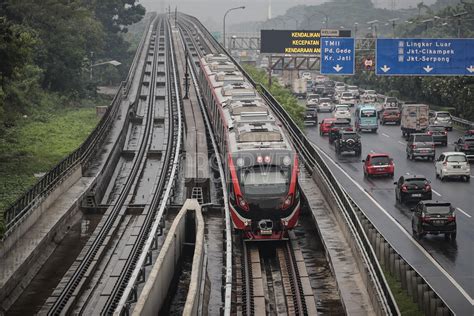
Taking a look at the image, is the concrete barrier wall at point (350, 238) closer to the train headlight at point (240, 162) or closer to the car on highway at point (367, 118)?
the train headlight at point (240, 162)

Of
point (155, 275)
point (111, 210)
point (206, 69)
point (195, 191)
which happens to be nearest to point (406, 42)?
point (206, 69)

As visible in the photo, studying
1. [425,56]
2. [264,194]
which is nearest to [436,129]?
[425,56]

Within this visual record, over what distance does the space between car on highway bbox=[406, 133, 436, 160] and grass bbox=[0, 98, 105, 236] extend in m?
20.3

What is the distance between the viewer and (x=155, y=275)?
23.5m

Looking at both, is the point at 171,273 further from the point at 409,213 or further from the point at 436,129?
the point at 436,129

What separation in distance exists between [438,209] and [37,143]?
2450 centimetres

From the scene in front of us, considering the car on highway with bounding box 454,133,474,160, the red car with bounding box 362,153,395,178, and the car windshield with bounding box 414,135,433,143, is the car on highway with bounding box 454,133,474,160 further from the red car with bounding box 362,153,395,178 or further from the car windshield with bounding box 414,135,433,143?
the red car with bounding box 362,153,395,178

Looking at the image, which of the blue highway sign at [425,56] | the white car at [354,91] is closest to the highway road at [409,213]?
the blue highway sign at [425,56]

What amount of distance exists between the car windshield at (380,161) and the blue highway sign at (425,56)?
6.30 meters

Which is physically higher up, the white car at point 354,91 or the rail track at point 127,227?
the white car at point 354,91

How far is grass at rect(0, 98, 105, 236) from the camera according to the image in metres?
39.0

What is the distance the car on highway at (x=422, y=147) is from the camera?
57.7 m

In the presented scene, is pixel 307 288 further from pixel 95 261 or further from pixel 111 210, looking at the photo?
pixel 111 210

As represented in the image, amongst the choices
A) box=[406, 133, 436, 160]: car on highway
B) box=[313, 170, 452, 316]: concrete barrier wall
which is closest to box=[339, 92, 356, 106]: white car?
box=[406, 133, 436, 160]: car on highway
